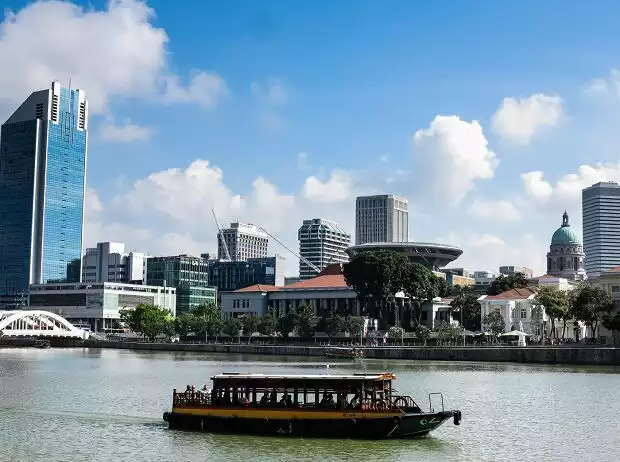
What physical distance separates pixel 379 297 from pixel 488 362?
46.1 m

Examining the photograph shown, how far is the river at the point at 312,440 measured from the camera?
46281mm

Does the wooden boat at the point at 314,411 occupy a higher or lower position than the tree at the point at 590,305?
lower

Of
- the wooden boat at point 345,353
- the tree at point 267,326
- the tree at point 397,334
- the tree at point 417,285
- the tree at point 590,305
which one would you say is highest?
the tree at point 417,285

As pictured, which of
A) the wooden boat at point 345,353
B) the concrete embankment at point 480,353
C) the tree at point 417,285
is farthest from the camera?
the tree at point 417,285

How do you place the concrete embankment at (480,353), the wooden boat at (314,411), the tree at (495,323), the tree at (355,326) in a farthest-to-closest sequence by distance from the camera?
the tree at (355,326) < the tree at (495,323) < the concrete embankment at (480,353) < the wooden boat at (314,411)

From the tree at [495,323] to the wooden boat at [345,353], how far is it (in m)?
27.0

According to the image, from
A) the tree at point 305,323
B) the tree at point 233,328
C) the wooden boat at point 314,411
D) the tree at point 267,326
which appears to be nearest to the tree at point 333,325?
the tree at point 305,323

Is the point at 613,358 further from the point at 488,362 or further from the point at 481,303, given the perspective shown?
the point at 481,303

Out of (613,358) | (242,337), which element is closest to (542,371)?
(613,358)

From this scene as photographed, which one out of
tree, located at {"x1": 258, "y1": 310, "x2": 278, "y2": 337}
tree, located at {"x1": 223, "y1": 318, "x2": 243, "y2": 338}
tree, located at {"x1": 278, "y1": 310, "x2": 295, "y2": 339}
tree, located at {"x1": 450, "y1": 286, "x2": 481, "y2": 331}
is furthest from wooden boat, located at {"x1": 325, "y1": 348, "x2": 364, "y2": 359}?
tree, located at {"x1": 450, "y1": 286, "x2": 481, "y2": 331}

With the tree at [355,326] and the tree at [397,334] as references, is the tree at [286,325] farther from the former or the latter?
the tree at [397,334]

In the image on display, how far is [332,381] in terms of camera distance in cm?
5072

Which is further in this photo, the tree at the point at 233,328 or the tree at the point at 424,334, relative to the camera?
the tree at the point at 233,328

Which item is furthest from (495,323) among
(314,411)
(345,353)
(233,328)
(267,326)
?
(314,411)
